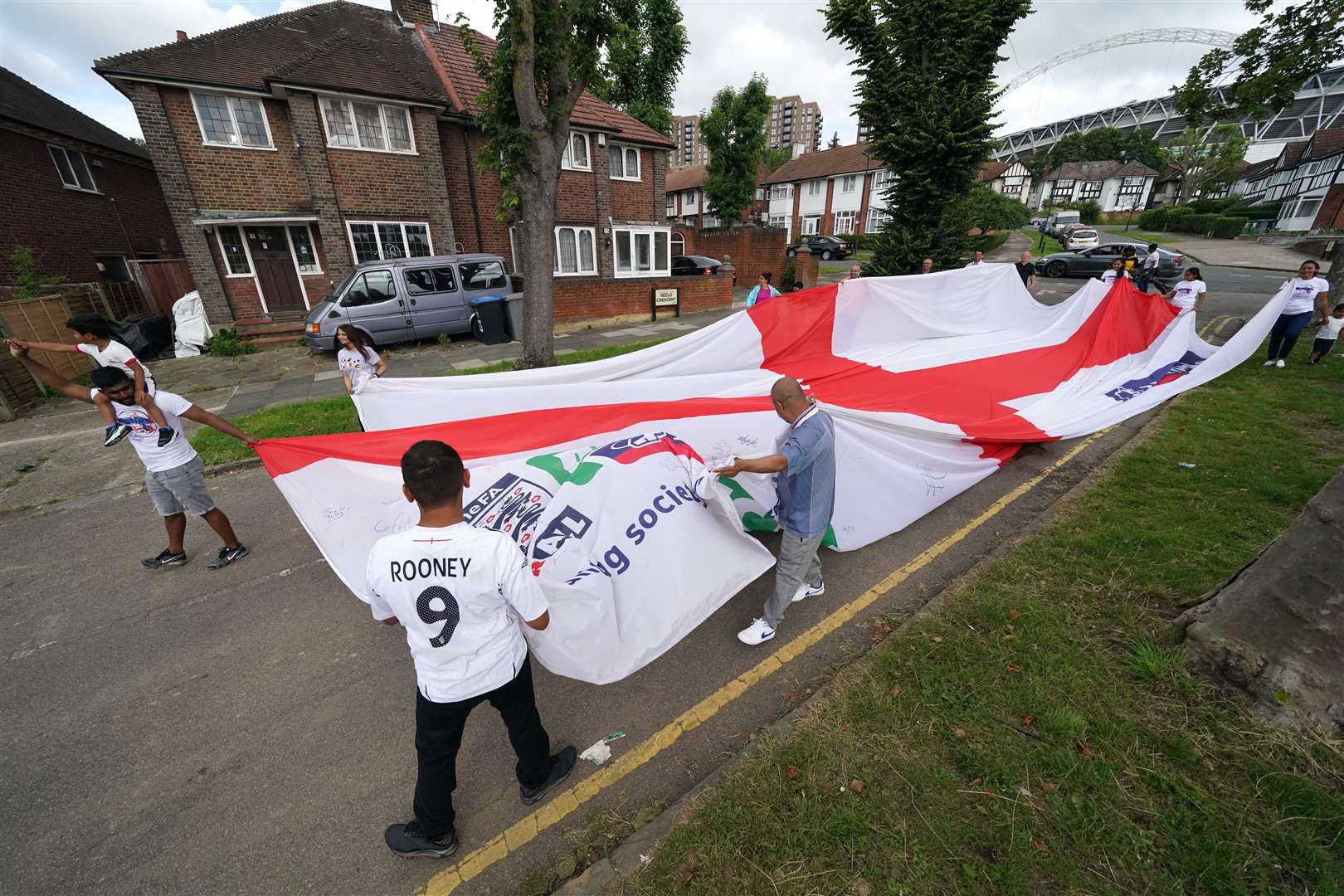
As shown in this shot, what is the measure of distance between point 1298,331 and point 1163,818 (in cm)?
1074

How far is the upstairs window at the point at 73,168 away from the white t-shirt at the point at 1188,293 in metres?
29.2

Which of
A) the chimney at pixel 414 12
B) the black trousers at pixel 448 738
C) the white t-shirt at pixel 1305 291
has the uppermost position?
the chimney at pixel 414 12

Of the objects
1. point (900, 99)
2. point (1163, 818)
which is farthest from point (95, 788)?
point (900, 99)

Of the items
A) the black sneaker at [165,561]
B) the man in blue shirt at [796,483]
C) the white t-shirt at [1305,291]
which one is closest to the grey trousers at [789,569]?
the man in blue shirt at [796,483]

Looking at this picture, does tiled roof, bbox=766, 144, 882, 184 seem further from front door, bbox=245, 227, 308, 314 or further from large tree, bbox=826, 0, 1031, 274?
front door, bbox=245, 227, 308, 314

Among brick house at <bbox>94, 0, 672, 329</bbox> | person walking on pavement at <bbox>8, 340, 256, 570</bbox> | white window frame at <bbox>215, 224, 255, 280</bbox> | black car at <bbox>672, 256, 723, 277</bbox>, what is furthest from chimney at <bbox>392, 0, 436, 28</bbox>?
person walking on pavement at <bbox>8, 340, 256, 570</bbox>

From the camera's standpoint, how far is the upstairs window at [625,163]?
19219 mm

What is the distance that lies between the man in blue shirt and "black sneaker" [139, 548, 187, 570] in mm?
5033

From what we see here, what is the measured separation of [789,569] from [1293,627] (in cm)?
246

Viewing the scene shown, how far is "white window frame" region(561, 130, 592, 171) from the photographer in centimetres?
1764

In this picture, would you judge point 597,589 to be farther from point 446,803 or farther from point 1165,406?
point 1165,406

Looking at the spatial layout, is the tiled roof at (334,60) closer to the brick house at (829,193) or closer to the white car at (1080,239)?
the white car at (1080,239)

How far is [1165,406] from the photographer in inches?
286

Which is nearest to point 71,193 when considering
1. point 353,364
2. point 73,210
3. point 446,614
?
point 73,210
